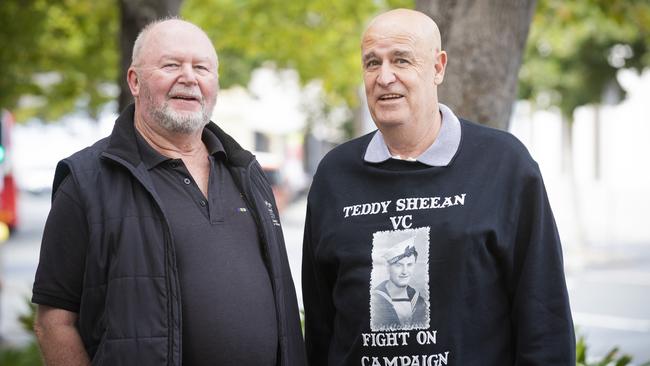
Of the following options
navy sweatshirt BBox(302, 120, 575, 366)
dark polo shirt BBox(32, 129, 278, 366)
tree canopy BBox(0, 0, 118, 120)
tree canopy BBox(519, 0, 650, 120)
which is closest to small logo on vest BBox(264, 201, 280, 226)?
dark polo shirt BBox(32, 129, 278, 366)

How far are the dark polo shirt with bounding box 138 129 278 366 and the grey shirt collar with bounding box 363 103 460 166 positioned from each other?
526mm

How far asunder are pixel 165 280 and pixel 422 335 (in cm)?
84

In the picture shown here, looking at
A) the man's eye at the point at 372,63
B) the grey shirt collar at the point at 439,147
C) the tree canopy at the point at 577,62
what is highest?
the tree canopy at the point at 577,62

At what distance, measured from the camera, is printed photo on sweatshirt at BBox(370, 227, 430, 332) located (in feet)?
9.97

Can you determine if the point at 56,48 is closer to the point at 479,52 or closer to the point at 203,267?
the point at 479,52

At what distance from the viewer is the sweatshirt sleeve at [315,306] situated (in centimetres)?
342

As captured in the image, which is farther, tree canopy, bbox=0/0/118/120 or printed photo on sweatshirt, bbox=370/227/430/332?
tree canopy, bbox=0/0/118/120

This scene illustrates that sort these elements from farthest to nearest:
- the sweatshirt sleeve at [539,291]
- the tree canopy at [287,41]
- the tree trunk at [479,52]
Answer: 1. the tree canopy at [287,41]
2. the tree trunk at [479,52]
3. the sweatshirt sleeve at [539,291]

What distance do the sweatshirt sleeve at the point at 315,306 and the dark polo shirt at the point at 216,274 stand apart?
175 millimetres

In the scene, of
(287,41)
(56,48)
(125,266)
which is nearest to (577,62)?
(287,41)

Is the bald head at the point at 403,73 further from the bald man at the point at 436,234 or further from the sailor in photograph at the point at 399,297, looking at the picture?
the sailor in photograph at the point at 399,297

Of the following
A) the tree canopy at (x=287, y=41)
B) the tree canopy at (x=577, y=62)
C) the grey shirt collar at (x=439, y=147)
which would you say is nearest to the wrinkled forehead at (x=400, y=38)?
the grey shirt collar at (x=439, y=147)

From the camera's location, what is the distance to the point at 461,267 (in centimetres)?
301

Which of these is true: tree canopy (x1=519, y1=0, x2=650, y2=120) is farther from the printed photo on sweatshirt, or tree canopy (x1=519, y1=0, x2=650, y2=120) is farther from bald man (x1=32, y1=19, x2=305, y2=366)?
the printed photo on sweatshirt
